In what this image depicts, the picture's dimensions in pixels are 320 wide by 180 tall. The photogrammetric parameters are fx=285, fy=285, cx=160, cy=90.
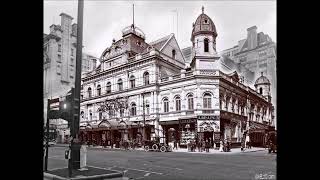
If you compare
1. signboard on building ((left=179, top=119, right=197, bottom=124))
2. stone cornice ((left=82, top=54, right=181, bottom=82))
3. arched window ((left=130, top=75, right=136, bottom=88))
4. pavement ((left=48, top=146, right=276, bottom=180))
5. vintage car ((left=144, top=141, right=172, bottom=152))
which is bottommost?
pavement ((left=48, top=146, right=276, bottom=180))

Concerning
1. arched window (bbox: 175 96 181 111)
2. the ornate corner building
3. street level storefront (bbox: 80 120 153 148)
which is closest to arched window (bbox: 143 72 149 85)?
the ornate corner building

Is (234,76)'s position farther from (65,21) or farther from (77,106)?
(65,21)

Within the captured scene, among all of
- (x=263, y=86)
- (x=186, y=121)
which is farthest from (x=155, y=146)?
(x=263, y=86)

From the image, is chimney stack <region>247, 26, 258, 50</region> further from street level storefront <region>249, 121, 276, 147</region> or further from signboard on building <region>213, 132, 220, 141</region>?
signboard on building <region>213, 132, 220, 141</region>

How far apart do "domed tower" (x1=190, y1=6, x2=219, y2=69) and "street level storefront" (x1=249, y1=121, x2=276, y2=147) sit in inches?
27.3

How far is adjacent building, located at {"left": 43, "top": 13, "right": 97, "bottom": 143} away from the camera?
2.78 m

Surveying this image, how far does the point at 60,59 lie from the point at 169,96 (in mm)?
1195

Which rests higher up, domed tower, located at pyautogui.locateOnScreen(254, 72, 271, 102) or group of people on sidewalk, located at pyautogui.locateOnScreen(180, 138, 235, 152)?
domed tower, located at pyautogui.locateOnScreen(254, 72, 271, 102)
